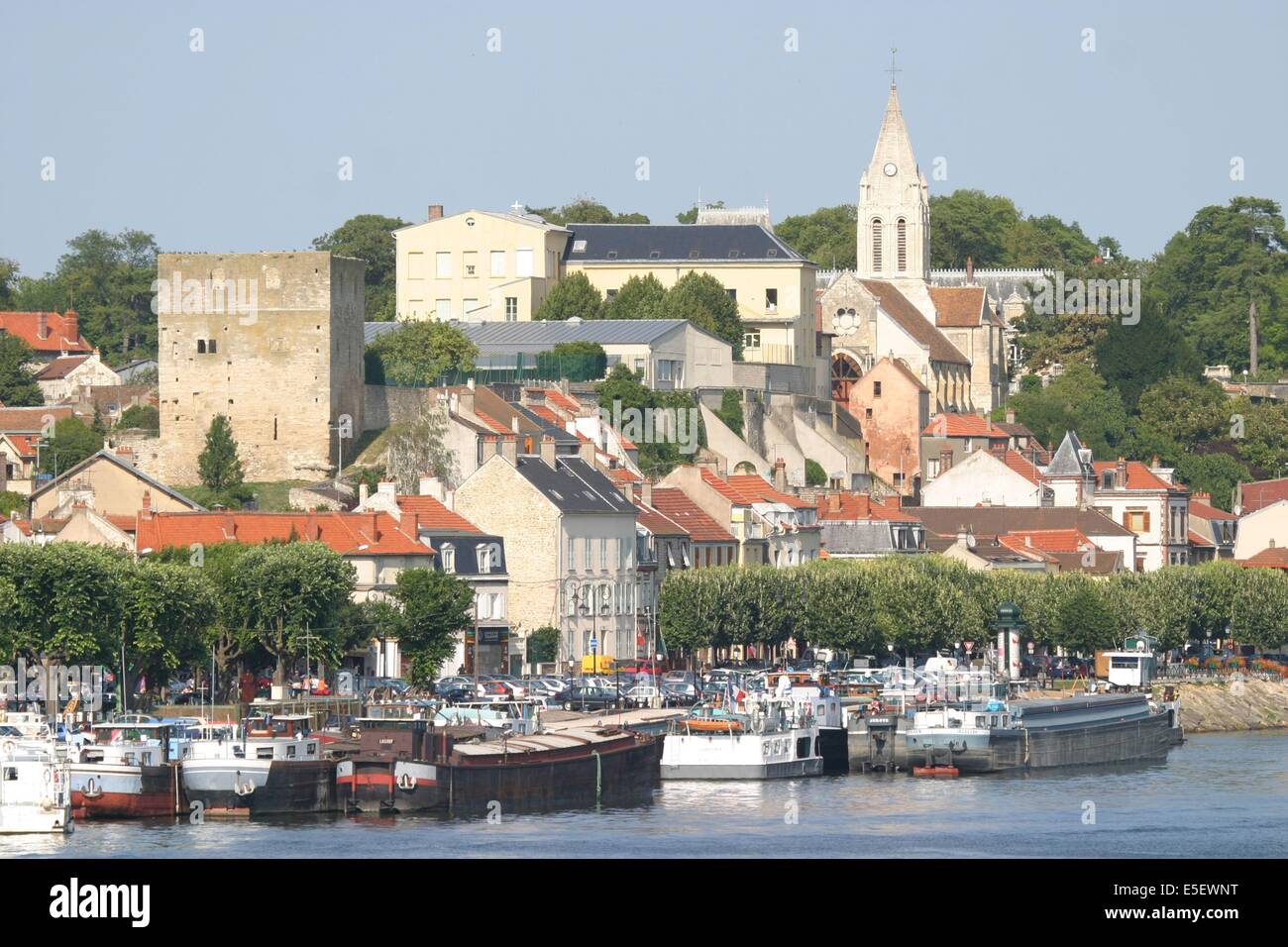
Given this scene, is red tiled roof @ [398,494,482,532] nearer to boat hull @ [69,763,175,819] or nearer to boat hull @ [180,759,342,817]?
boat hull @ [180,759,342,817]

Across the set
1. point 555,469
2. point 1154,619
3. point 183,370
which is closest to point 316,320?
point 183,370

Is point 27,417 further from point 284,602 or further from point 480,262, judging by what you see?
point 284,602

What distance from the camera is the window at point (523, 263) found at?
438ft

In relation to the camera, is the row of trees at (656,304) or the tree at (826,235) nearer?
the row of trees at (656,304)

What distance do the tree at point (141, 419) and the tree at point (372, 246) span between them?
46.1 metres

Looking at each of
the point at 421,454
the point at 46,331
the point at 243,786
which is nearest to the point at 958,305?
the point at 46,331

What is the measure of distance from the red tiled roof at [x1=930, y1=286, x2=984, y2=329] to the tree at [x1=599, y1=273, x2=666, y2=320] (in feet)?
84.2

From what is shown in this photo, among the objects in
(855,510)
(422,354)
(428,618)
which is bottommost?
(428,618)

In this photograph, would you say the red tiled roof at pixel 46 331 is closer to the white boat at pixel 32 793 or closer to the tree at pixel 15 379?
the tree at pixel 15 379

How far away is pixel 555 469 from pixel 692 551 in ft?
21.1

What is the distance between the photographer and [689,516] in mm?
99375

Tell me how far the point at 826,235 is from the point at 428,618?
97.3 meters

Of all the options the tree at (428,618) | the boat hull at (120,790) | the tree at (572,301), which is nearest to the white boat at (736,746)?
the tree at (428,618)
